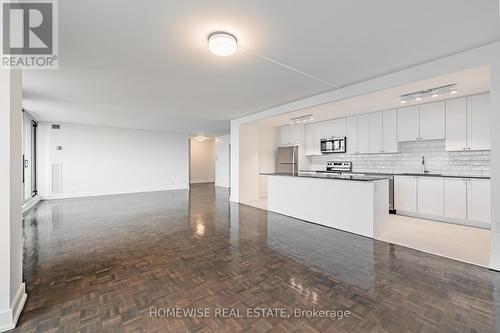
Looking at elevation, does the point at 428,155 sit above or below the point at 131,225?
above

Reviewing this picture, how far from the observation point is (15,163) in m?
1.81

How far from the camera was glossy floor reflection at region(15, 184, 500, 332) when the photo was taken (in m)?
1.71

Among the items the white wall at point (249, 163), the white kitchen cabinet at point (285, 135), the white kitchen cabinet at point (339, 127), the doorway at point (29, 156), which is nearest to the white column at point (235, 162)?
the white wall at point (249, 163)

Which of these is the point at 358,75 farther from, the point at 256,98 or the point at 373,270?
the point at 373,270

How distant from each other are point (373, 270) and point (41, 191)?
10043mm

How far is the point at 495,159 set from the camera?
2.59 m

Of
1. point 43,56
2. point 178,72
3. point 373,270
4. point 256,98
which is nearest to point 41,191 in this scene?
point 43,56

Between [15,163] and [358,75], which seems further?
[358,75]

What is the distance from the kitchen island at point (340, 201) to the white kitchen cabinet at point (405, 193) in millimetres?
1157

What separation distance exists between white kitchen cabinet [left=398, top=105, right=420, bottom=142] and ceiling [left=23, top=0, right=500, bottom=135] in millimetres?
2184

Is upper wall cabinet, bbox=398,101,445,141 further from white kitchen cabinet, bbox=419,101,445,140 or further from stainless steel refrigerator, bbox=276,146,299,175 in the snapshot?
stainless steel refrigerator, bbox=276,146,299,175

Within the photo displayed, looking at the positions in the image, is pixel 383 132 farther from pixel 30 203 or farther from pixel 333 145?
pixel 30 203

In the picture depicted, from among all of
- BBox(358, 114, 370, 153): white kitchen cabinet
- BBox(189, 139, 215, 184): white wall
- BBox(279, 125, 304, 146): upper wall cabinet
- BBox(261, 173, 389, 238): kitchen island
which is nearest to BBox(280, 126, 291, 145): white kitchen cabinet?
BBox(279, 125, 304, 146): upper wall cabinet

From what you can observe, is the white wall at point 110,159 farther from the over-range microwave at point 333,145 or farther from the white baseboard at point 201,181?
the over-range microwave at point 333,145
